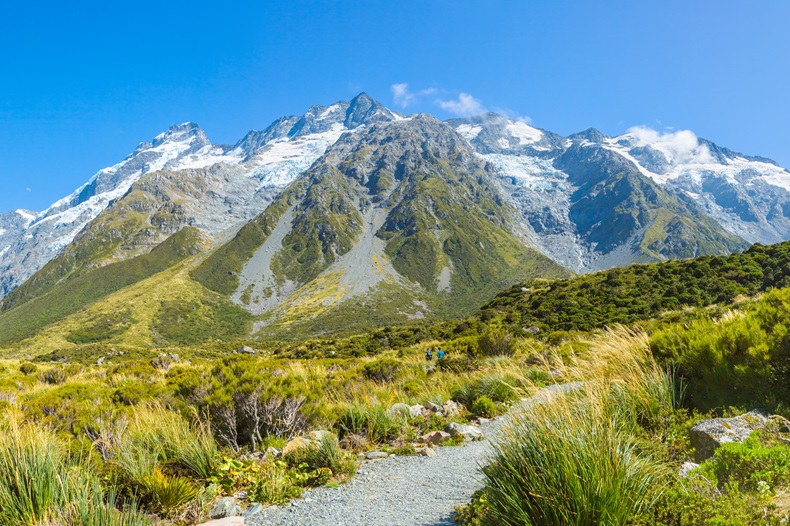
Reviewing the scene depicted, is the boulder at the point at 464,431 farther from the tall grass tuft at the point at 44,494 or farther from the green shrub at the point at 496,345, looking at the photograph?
the green shrub at the point at 496,345

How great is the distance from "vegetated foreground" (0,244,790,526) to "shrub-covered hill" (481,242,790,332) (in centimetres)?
2548

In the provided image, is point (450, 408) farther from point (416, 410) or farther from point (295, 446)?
point (295, 446)

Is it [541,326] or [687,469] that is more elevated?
[687,469]

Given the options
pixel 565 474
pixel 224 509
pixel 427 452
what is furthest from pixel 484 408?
pixel 565 474

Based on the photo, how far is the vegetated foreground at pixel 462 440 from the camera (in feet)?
10.5

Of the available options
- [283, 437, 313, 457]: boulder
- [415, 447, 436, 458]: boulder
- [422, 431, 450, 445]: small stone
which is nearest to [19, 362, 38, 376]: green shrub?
[283, 437, 313, 457]: boulder

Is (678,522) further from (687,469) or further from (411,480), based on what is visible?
(411,480)

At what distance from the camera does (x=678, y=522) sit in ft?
9.88

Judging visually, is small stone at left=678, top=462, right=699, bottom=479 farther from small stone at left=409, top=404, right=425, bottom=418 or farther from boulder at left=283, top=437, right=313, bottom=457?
small stone at left=409, top=404, right=425, bottom=418

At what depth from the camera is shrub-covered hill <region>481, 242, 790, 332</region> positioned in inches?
1324

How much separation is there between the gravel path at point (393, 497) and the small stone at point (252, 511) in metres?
0.08

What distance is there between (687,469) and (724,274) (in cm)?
4496

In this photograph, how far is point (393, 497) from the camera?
562 centimetres

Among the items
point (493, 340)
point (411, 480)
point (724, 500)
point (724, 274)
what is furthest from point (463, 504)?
point (724, 274)
